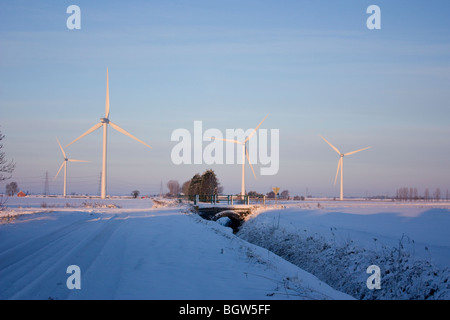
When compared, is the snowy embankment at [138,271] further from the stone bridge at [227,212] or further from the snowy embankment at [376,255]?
the stone bridge at [227,212]

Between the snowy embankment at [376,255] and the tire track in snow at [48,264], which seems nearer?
the tire track in snow at [48,264]

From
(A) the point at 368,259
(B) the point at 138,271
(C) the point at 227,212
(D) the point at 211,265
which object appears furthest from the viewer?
(C) the point at 227,212

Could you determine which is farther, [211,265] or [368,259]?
[368,259]

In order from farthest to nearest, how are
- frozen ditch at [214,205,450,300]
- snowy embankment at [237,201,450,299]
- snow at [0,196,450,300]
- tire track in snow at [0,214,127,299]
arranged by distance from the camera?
snowy embankment at [237,201,450,299], frozen ditch at [214,205,450,300], snow at [0,196,450,300], tire track in snow at [0,214,127,299]

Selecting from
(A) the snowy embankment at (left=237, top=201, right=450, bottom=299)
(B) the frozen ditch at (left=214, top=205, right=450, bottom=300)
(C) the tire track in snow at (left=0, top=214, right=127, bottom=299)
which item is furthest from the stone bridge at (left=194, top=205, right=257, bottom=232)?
(C) the tire track in snow at (left=0, top=214, right=127, bottom=299)

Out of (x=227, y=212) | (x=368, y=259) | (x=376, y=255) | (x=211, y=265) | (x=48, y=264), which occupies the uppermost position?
(x=48, y=264)

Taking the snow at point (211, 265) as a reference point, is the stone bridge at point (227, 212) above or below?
below

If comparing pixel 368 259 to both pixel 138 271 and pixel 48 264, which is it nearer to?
pixel 138 271

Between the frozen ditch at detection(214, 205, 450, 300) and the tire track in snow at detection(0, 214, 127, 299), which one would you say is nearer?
the tire track in snow at detection(0, 214, 127, 299)

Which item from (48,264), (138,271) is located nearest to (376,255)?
(138,271)

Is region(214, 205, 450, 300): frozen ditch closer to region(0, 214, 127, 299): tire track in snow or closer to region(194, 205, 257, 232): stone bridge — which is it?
region(0, 214, 127, 299): tire track in snow

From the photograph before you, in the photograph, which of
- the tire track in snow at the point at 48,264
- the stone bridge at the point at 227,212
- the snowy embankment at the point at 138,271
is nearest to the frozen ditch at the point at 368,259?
the snowy embankment at the point at 138,271
